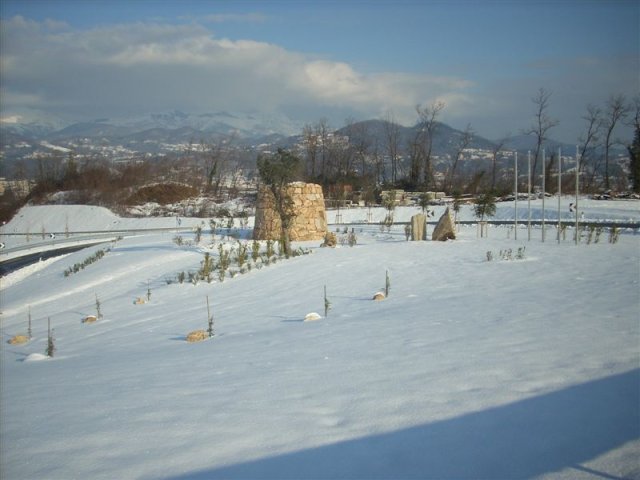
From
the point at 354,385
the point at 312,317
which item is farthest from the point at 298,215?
the point at 354,385

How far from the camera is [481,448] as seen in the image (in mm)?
3002

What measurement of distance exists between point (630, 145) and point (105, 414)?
43.8 meters

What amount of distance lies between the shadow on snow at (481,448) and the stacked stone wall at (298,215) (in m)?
16.2

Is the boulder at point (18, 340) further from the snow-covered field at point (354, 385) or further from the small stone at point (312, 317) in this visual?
the small stone at point (312, 317)

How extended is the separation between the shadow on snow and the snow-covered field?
0.04 ft

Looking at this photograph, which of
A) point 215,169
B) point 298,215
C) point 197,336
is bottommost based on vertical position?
point 197,336

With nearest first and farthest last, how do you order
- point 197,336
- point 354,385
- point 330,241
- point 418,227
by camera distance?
point 354,385, point 197,336, point 330,241, point 418,227

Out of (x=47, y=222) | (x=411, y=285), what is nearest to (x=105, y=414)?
(x=411, y=285)

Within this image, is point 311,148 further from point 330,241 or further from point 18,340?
point 18,340

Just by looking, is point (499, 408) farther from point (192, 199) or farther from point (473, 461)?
point (192, 199)

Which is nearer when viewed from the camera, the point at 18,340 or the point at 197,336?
the point at 197,336

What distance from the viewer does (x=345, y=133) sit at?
61.6 metres

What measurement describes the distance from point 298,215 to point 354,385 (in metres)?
15.3

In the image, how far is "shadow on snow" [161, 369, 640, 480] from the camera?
283 centimetres
